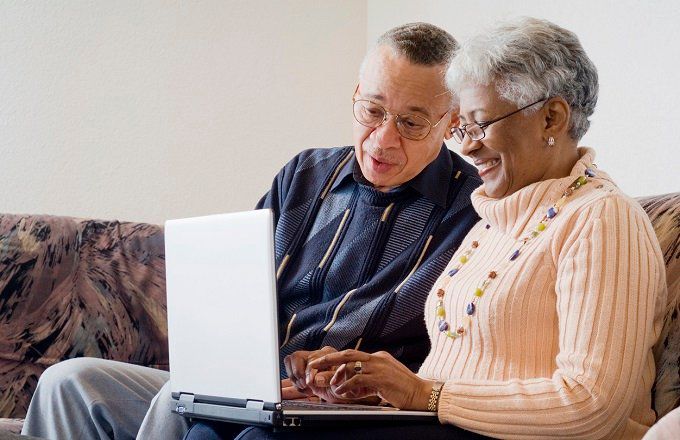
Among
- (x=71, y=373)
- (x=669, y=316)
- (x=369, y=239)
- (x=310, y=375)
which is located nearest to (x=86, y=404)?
(x=71, y=373)

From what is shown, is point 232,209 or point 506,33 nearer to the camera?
point 506,33

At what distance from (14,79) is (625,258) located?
215 cm

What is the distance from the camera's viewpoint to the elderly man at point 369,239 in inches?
72.5

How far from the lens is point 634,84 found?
7.23 ft

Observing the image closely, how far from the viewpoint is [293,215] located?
2.05m

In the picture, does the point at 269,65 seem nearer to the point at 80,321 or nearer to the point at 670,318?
the point at 80,321

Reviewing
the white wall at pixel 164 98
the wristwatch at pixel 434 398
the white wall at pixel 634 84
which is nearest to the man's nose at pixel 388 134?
the white wall at pixel 634 84

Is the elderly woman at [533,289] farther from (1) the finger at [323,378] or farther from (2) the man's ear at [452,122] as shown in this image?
(2) the man's ear at [452,122]

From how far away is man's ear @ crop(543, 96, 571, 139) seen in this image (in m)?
1.53

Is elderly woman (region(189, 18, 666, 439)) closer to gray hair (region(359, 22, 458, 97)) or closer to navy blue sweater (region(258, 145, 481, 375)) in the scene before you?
navy blue sweater (region(258, 145, 481, 375))

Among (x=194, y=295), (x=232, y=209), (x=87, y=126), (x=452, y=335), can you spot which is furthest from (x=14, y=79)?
(x=452, y=335)

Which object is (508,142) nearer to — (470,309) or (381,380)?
(470,309)

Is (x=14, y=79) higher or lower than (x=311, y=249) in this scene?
higher

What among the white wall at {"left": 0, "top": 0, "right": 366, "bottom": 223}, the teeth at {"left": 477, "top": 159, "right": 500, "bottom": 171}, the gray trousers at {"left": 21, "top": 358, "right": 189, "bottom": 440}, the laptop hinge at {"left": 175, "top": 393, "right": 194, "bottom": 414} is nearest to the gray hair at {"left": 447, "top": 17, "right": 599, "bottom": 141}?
the teeth at {"left": 477, "top": 159, "right": 500, "bottom": 171}
